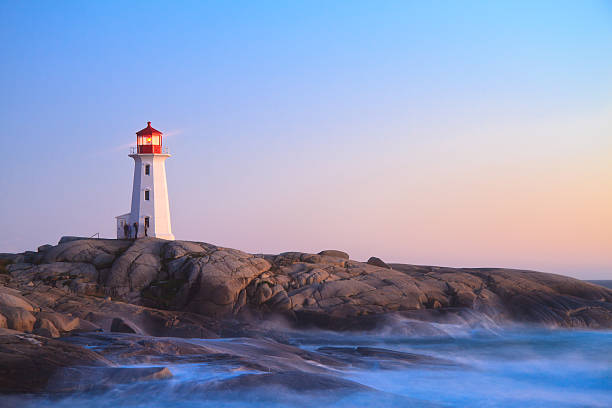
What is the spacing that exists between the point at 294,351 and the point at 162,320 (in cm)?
603

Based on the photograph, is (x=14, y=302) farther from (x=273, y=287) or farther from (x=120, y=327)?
(x=273, y=287)

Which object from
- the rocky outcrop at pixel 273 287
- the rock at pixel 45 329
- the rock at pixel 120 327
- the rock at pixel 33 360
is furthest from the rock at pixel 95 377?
the rocky outcrop at pixel 273 287

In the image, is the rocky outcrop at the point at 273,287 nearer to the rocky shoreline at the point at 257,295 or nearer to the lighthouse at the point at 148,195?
the rocky shoreline at the point at 257,295

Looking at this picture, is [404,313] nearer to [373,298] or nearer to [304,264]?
[373,298]

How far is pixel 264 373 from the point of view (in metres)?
12.2

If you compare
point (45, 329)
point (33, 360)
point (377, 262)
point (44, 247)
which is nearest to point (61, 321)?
point (45, 329)

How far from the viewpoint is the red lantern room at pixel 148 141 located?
31891mm

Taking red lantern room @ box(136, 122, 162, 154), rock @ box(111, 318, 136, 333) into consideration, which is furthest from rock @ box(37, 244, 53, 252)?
rock @ box(111, 318, 136, 333)

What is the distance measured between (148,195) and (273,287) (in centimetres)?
1132

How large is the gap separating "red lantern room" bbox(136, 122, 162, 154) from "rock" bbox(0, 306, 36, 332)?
17183mm

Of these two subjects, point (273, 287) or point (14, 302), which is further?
point (273, 287)

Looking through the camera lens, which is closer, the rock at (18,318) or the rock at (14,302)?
the rock at (18,318)

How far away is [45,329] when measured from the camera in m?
15.0

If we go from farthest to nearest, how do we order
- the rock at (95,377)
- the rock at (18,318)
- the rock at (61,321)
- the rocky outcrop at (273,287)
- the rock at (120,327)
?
the rocky outcrop at (273,287), the rock at (120,327), the rock at (61,321), the rock at (18,318), the rock at (95,377)
